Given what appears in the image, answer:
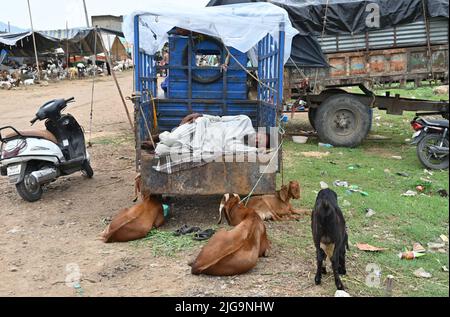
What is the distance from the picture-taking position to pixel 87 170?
6695mm

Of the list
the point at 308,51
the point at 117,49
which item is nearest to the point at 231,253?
the point at 308,51

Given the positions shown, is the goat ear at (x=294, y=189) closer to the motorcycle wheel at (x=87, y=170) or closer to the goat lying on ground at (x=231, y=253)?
the goat lying on ground at (x=231, y=253)

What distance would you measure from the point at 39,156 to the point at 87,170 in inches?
38.2

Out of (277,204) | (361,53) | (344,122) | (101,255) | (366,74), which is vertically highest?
(361,53)


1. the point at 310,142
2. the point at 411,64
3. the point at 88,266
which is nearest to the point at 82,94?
the point at 310,142

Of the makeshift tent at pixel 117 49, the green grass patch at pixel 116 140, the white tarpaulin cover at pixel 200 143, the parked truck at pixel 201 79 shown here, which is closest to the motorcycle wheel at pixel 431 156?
the parked truck at pixel 201 79

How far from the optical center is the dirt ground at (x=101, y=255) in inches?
140

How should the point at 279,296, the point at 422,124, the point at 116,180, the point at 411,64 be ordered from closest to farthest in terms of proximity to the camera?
the point at 279,296
the point at 116,180
the point at 422,124
the point at 411,64

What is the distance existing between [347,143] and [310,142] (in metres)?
0.92

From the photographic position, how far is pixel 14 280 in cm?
377

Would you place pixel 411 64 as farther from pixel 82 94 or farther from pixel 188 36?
pixel 82 94

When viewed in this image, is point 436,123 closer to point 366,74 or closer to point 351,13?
point 366,74

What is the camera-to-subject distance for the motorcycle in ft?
23.1
